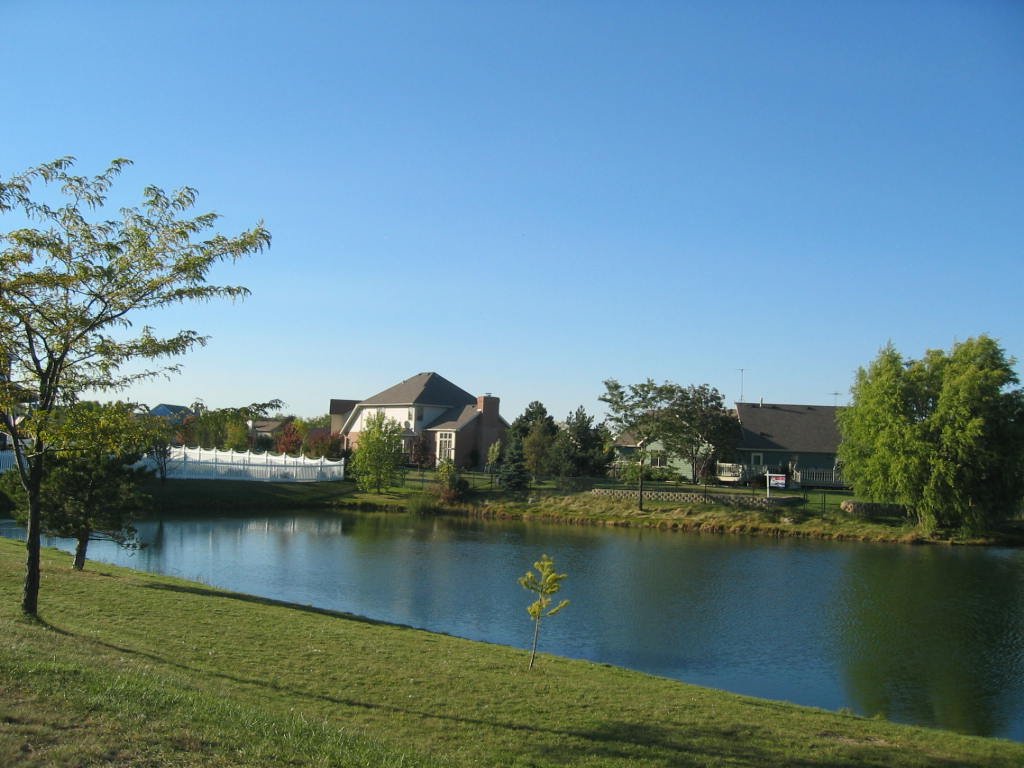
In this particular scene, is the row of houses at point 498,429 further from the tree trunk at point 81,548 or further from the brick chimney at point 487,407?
the tree trunk at point 81,548

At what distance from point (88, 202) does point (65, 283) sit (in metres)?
1.44

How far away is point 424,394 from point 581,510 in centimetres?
2808

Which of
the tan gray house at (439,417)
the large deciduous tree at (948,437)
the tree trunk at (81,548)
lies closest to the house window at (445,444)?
the tan gray house at (439,417)

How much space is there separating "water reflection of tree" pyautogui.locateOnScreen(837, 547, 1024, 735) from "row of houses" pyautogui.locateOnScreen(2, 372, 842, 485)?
25.5 meters

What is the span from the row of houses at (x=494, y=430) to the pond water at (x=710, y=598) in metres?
18.9

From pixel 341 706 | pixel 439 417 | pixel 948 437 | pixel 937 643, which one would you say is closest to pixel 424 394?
pixel 439 417

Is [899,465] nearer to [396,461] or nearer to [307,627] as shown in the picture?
[396,461]

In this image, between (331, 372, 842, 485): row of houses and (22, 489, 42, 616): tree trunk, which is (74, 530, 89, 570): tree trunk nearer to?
(22, 489, 42, 616): tree trunk

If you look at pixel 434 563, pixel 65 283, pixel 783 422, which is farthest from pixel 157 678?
pixel 783 422

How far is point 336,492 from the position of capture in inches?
2205

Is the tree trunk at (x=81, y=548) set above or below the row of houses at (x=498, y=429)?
below

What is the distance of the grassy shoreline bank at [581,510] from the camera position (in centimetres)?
4234

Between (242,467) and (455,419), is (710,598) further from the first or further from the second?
(455,419)

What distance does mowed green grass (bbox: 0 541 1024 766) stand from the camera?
21.9 ft
